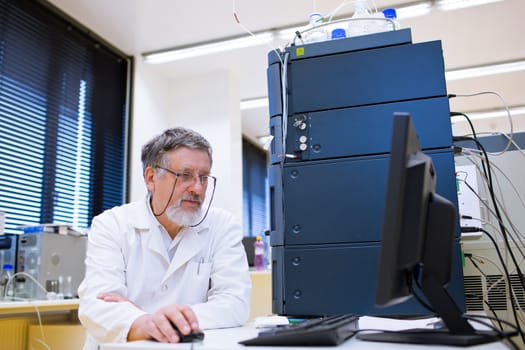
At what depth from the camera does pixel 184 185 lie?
154 centimetres

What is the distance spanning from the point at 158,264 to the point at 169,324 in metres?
0.66

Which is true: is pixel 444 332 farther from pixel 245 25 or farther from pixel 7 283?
pixel 245 25

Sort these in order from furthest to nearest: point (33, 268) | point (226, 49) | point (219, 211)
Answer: point (226, 49) → point (33, 268) → point (219, 211)

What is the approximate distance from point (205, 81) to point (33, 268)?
2.41 m

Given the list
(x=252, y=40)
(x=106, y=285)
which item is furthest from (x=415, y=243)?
(x=252, y=40)

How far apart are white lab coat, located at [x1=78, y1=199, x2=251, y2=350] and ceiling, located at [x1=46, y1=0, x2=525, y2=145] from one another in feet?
5.43

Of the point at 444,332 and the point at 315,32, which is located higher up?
the point at 315,32

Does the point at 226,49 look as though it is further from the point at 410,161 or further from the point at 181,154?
the point at 410,161

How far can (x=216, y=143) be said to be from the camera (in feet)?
13.9

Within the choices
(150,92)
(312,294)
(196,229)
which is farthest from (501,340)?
(150,92)

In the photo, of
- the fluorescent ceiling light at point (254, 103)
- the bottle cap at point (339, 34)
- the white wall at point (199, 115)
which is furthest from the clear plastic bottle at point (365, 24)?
the fluorescent ceiling light at point (254, 103)

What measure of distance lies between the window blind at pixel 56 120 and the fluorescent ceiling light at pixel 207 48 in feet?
1.01

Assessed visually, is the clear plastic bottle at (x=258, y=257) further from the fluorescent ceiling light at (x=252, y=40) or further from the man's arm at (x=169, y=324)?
the man's arm at (x=169, y=324)

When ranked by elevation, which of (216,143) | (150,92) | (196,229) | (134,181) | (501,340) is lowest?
(501,340)
